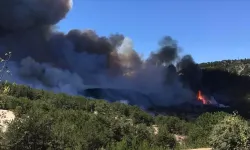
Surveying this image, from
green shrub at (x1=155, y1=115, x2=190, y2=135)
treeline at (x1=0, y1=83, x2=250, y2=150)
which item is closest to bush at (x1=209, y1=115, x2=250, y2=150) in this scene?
treeline at (x1=0, y1=83, x2=250, y2=150)

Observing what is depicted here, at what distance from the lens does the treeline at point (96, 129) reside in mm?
38000

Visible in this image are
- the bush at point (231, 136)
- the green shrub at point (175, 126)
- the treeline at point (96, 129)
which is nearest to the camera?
the treeline at point (96, 129)

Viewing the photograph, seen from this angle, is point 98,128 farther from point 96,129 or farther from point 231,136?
point 231,136

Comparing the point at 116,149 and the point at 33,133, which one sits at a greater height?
the point at 33,133

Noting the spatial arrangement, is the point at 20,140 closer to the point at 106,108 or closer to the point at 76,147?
the point at 76,147

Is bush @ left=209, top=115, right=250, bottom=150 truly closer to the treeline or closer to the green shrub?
the treeline

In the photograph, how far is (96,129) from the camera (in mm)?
82438

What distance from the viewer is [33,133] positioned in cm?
3775

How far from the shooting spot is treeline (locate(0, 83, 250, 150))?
38.0 meters

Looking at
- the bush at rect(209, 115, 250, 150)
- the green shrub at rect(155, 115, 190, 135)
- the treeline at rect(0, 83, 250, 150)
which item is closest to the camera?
the treeline at rect(0, 83, 250, 150)

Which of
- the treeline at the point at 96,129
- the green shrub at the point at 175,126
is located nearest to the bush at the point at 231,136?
the treeline at the point at 96,129

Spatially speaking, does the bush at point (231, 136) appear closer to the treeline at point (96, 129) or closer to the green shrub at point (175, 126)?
the treeline at point (96, 129)

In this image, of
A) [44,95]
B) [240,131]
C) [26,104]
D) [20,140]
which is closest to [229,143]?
[240,131]

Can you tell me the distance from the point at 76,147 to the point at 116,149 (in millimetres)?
6482
